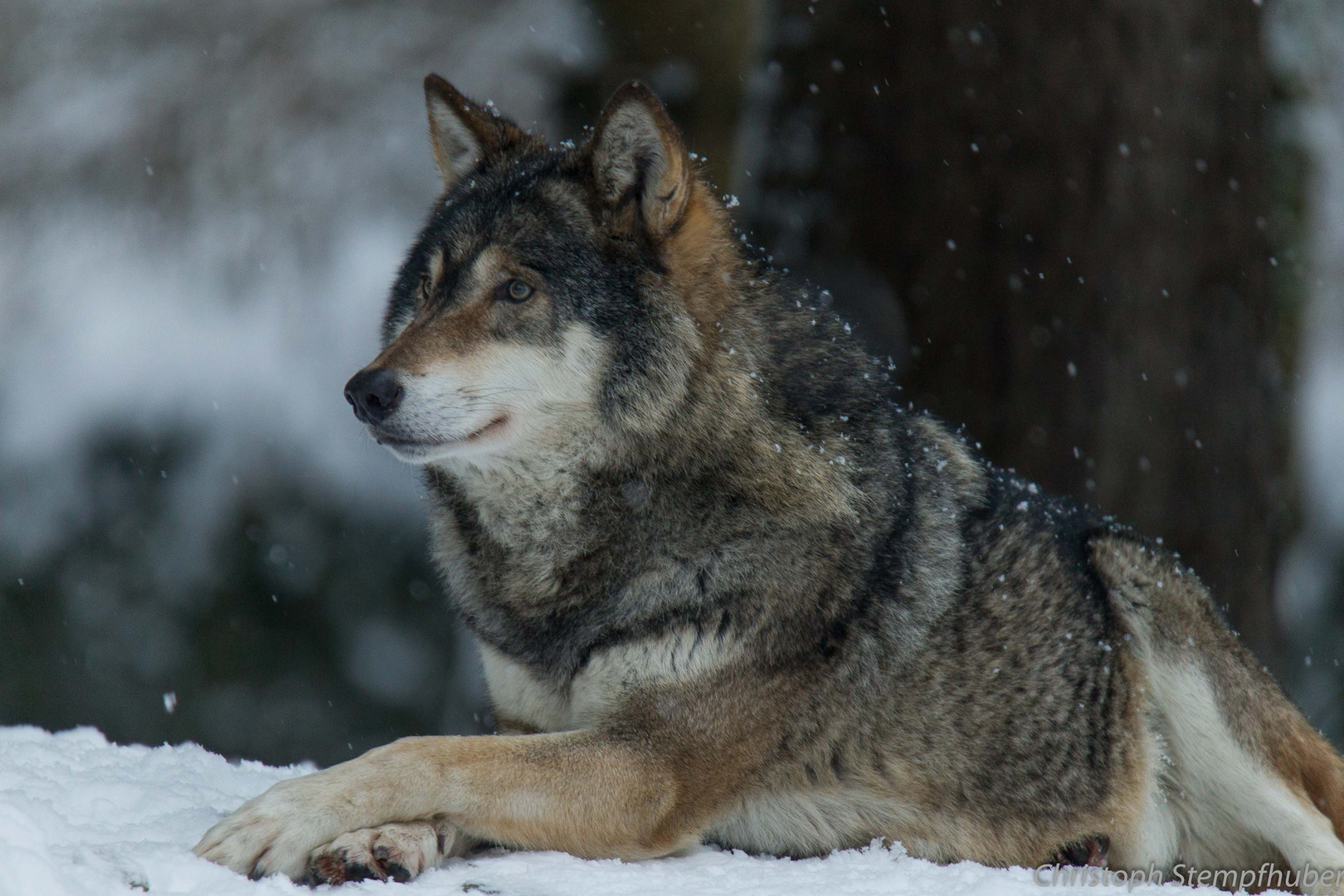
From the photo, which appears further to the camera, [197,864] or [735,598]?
[735,598]

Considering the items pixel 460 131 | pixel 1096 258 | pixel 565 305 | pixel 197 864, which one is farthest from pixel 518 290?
pixel 1096 258

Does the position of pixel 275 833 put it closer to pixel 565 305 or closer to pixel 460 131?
pixel 565 305

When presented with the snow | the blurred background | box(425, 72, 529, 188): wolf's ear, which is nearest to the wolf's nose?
the snow

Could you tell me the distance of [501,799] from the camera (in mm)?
2781

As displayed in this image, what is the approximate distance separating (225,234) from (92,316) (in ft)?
3.88

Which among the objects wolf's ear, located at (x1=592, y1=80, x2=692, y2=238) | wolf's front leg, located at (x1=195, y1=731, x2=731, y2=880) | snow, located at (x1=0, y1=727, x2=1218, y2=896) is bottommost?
snow, located at (x1=0, y1=727, x2=1218, y2=896)

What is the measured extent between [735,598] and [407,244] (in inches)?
195

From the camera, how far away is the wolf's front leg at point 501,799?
250 centimetres

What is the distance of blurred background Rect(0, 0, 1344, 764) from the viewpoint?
584 centimetres

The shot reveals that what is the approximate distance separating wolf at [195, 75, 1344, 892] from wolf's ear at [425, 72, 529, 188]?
178 millimetres

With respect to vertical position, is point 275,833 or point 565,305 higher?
point 565,305

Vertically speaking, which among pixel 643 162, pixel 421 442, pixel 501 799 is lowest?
pixel 501 799

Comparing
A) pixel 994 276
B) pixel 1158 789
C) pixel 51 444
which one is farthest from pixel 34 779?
pixel 51 444

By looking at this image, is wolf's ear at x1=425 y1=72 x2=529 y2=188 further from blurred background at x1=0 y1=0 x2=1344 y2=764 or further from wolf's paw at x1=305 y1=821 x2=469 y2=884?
wolf's paw at x1=305 y1=821 x2=469 y2=884
